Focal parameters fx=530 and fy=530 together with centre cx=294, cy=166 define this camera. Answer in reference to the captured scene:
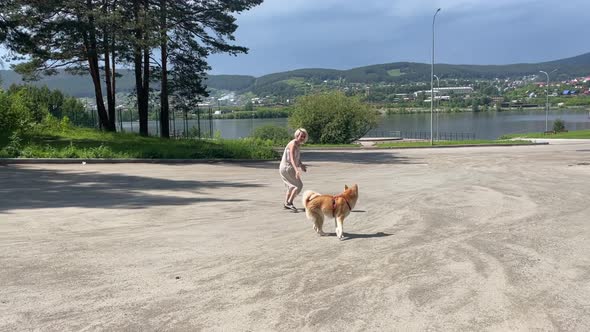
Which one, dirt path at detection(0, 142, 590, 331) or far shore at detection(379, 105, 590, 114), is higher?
far shore at detection(379, 105, 590, 114)

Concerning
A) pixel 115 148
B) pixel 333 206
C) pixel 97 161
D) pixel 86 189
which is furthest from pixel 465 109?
pixel 333 206

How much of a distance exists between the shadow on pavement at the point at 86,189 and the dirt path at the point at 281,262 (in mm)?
88

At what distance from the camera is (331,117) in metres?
49.0

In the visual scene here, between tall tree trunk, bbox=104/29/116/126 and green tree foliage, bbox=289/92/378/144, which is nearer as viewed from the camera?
tall tree trunk, bbox=104/29/116/126

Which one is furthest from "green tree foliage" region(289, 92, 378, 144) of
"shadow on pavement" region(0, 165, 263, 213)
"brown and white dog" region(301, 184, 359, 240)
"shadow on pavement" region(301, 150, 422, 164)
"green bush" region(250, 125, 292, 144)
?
"brown and white dog" region(301, 184, 359, 240)

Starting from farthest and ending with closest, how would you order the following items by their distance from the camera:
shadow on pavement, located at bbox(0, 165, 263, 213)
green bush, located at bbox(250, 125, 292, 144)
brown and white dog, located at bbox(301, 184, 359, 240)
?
1. green bush, located at bbox(250, 125, 292, 144)
2. shadow on pavement, located at bbox(0, 165, 263, 213)
3. brown and white dog, located at bbox(301, 184, 359, 240)

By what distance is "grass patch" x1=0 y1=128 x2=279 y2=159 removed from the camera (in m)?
20.1

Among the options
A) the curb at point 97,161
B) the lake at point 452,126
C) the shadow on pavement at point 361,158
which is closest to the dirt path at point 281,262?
the curb at point 97,161

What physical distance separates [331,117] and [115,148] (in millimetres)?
28818

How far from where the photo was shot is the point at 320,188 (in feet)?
46.9

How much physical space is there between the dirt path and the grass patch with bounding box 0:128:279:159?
7.63 meters

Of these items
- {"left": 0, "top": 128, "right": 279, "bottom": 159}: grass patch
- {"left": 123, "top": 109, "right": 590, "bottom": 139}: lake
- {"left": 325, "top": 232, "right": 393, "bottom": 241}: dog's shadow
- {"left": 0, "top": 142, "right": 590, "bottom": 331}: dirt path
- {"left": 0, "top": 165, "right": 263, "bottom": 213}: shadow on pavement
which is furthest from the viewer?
{"left": 123, "top": 109, "right": 590, "bottom": 139}: lake

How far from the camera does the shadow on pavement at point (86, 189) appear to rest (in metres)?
10.9

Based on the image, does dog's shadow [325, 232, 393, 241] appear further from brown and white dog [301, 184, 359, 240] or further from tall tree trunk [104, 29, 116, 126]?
tall tree trunk [104, 29, 116, 126]
